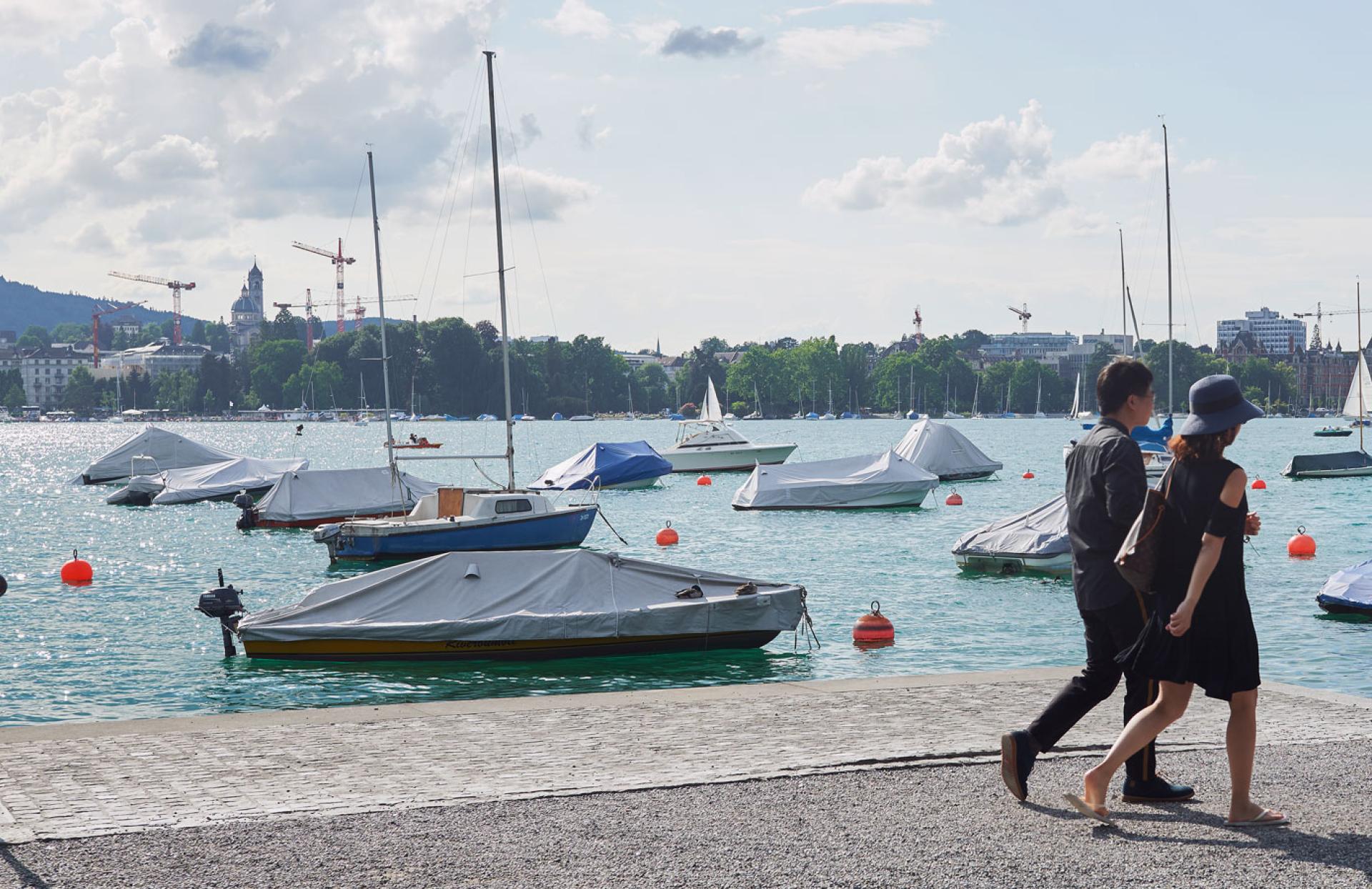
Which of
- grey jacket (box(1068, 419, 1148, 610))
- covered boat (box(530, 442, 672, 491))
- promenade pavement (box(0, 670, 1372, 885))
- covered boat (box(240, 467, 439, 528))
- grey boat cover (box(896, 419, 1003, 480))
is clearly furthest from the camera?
grey boat cover (box(896, 419, 1003, 480))

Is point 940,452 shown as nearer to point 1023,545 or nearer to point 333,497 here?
point 333,497

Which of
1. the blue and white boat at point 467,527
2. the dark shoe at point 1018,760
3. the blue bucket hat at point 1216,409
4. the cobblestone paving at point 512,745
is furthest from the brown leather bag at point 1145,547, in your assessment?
the blue and white boat at point 467,527

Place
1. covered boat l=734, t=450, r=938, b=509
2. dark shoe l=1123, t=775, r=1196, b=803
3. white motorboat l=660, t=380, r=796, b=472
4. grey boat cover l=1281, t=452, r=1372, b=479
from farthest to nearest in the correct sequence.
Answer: white motorboat l=660, t=380, r=796, b=472 → grey boat cover l=1281, t=452, r=1372, b=479 → covered boat l=734, t=450, r=938, b=509 → dark shoe l=1123, t=775, r=1196, b=803

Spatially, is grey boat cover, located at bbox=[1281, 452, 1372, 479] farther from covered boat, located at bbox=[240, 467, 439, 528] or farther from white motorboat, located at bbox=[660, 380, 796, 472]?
covered boat, located at bbox=[240, 467, 439, 528]

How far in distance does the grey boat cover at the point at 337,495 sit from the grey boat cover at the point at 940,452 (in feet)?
97.5

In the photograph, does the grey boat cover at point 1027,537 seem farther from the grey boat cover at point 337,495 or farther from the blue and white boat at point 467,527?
the grey boat cover at point 337,495

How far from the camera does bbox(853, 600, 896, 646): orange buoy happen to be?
805 inches

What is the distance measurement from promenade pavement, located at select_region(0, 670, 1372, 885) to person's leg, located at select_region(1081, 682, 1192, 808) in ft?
0.74

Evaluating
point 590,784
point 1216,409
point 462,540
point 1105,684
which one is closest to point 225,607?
point 590,784

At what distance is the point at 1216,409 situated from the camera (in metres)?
7.00

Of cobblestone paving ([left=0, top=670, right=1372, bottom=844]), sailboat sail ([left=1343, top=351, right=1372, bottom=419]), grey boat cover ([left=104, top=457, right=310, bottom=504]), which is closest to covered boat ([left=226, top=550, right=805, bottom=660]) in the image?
cobblestone paving ([left=0, top=670, right=1372, bottom=844])

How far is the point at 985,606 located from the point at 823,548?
13.0 m

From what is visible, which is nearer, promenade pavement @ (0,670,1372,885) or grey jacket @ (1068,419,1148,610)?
promenade pavement @ (0,670,1372,885)

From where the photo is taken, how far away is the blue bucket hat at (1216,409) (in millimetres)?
6906
